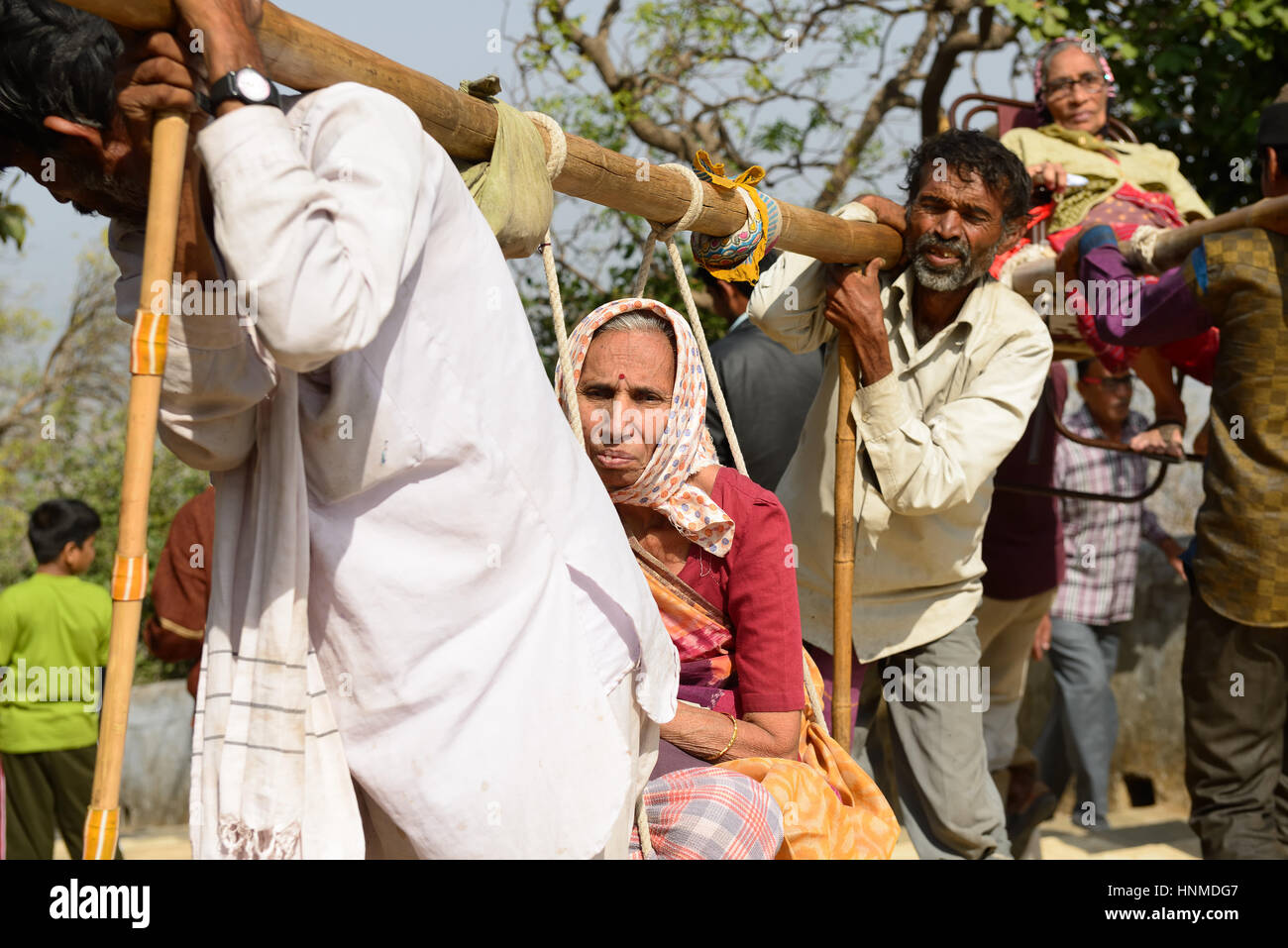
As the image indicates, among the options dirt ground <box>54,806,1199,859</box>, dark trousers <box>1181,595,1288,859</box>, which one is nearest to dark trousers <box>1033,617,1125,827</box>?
dirt ground <box>54,806,1199,859</box>

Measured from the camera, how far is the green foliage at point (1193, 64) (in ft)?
18.7

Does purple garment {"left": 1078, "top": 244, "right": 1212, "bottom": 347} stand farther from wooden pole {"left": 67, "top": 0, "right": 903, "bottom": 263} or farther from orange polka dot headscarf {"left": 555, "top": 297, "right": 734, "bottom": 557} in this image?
orange polka dot headscarf {"left": 555, "top": 297, "right": 734, "bottom": 557}

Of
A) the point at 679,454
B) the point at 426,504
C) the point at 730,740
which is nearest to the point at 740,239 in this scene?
the point at 679,454

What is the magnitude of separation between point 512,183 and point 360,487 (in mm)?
539

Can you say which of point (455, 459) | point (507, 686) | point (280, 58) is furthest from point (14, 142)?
point (507, 686)

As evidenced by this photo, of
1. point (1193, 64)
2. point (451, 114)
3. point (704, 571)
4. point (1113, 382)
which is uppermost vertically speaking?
point (1193, 64)

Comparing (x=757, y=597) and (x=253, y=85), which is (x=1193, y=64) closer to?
(x=757, y=597)

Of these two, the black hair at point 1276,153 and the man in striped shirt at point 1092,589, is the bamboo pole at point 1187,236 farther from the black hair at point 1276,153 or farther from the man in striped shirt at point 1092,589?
the man in striped shirt at point 1092,589

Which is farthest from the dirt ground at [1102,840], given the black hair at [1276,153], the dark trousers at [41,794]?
the black hair at [1276,153]

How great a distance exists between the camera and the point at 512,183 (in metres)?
1.89

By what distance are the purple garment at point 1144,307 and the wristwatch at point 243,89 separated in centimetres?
263

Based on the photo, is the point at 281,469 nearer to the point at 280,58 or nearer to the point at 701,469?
the point at 280,58

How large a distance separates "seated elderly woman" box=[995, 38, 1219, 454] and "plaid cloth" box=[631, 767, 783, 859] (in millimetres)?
2276
